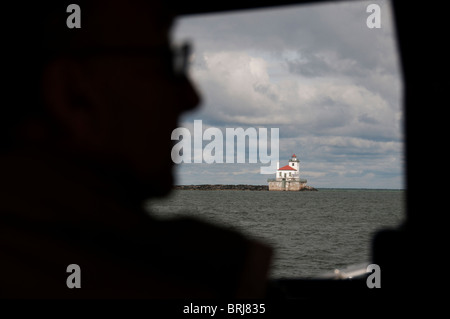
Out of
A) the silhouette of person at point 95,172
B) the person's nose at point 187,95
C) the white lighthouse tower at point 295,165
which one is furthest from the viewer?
the white lighthouse tower at point 295,165

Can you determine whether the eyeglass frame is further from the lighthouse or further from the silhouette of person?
the lighthouse

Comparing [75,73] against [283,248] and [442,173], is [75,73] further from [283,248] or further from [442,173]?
[283,248]

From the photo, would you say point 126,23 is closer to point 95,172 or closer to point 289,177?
point 95,172

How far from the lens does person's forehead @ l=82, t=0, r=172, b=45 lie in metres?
0.93

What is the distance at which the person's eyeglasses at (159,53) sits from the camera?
36.4 inches

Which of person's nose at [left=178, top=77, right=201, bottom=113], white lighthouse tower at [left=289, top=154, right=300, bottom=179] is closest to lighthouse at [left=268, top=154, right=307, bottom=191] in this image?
white lighthouse tower at [left=289, top=154, right=300, bottom=179]

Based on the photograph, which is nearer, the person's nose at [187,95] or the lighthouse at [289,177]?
the person's nose at [187,95]

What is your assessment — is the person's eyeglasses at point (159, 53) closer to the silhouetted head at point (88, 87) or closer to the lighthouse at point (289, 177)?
the silhouetted head at point (88, 87)

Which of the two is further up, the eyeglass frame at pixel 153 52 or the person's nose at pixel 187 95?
the eyeglass frame at pixel 153 52

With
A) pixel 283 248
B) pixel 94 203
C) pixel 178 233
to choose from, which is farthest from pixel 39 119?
pixel 283 248

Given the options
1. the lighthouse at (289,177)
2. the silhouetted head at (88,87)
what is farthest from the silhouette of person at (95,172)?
the lighthouse at (289,177)

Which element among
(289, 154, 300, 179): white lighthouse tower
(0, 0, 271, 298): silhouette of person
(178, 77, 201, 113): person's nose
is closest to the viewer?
(0, 0, 271, 298): silhouette of person

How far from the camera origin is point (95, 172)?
0.92m
